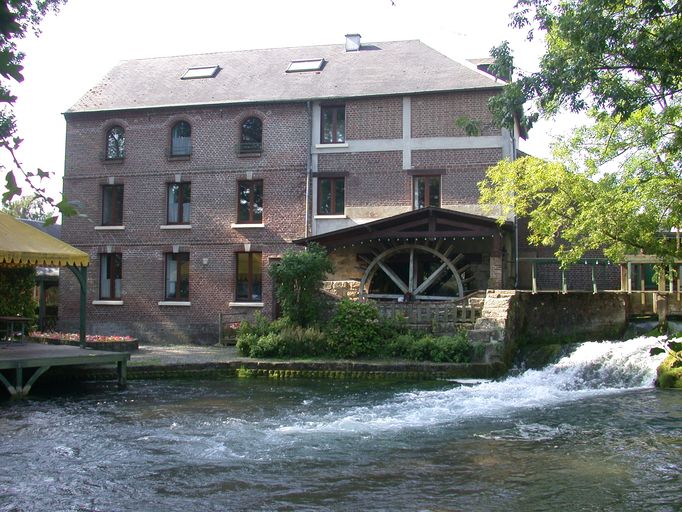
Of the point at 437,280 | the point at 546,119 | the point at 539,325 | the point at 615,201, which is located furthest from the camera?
the point at 437,280

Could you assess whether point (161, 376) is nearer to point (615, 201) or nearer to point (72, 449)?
point (72, 449)

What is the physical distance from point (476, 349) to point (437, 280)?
17.0 ft

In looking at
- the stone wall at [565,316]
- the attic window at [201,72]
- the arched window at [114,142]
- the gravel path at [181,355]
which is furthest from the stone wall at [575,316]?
the arched window at [114,142]

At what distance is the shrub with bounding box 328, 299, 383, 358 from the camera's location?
16406 mm

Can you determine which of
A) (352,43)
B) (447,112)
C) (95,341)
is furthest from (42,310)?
(447,112)

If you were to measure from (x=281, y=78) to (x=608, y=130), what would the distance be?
38.7 ft

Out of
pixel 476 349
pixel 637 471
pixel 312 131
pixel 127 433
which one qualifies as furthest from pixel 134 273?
pixel 637 471

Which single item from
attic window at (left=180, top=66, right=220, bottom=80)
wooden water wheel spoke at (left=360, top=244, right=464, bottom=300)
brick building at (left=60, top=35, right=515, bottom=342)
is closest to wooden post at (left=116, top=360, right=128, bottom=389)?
brick building at (left=60, top=35, right=515, bottom=342)

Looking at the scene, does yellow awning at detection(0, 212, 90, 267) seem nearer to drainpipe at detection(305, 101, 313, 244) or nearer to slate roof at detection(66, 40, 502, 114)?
drainpipe at detection(305, 101, 313, 244)

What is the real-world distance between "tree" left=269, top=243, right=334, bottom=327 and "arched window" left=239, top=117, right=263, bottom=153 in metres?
5.81

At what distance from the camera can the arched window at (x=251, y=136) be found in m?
22.2

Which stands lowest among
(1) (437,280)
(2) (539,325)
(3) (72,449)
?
(3) (72,449)

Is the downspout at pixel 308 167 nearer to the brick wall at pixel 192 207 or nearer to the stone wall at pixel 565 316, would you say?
the brick wall at pixel 192 207

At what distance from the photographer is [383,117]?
21047 millimetres
